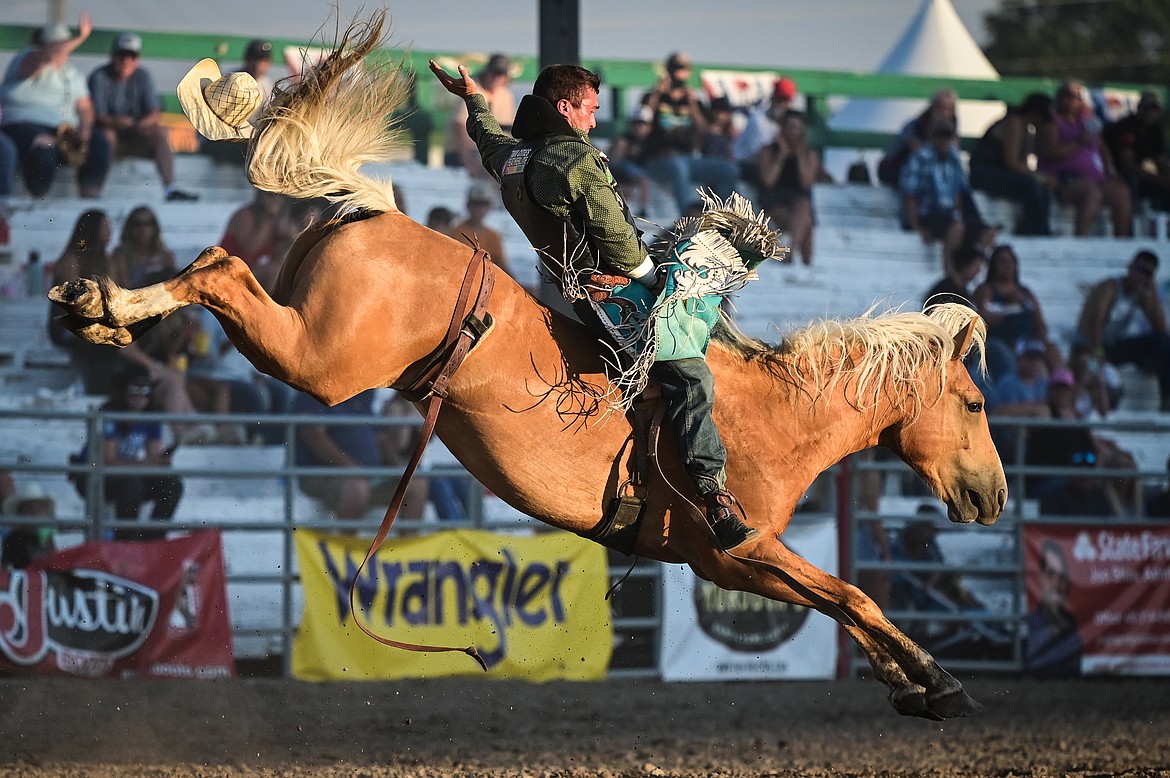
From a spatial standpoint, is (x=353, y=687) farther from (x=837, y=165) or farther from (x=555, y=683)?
(x=837, y=165)

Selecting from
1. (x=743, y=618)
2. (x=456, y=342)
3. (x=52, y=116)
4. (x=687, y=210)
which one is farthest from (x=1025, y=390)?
(x=52, y=116)

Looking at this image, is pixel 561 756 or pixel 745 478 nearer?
pixel 745 478

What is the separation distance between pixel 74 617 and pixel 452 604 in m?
2.32

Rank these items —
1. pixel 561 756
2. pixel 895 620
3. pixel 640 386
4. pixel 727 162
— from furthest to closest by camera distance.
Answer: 1. pixel 727 162
2. pixel 895 620
3. pixel 561 756
4. pixel 640 386

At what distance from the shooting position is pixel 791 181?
11.0 m

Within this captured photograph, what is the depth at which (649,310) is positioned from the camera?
434cm

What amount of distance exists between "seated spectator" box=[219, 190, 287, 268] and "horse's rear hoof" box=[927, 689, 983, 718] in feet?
21.2

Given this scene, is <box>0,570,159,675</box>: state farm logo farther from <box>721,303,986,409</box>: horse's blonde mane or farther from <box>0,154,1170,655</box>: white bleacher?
<box>721,303,986,409</box>: horse's blonde mane

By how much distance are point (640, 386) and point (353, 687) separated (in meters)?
4.34

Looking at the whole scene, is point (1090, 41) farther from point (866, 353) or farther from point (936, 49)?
point (866, 353)

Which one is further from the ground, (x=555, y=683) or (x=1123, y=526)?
(x=1123, y=526)

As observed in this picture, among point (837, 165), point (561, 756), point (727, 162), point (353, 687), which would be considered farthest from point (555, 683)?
point (837, 165)

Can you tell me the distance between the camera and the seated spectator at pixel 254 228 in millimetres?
9336

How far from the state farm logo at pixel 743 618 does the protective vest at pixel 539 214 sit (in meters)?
4.49
